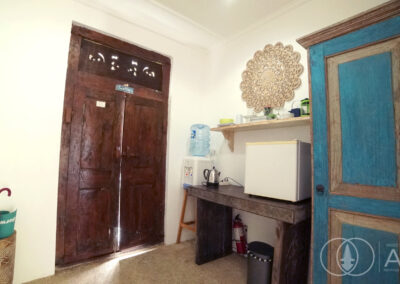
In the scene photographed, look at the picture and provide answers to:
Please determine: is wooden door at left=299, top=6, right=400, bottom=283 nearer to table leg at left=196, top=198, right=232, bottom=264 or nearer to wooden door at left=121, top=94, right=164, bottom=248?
table leg at left=196, top=198, right=232, bottom=264

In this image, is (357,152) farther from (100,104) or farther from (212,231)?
(100,104)

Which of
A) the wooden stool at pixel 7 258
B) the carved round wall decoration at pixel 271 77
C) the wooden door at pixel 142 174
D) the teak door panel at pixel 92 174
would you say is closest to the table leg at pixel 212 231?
the wooden door at pixel 142 174

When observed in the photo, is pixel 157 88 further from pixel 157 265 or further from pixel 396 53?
pixel 396 53

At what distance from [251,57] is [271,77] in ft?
1.50

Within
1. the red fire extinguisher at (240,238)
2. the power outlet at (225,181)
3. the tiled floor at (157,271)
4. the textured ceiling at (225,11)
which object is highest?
the textured ceiling at (225,11)

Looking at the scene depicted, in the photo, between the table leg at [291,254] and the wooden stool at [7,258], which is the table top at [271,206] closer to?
the table leg at [291,254]

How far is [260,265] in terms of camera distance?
67.5 inches

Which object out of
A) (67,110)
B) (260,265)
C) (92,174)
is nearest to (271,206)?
(260,265)

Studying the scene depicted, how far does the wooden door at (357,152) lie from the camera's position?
1.12 m

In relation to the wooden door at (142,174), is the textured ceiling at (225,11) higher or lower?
higher

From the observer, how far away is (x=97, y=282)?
1.82 metres

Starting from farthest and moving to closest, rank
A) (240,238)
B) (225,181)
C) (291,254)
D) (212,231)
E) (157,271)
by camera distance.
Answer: (225,181) < (240,238) < (212,231) < (157,271) < (291,254)

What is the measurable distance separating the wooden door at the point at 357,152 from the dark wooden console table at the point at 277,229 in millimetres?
224

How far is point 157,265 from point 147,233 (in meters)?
0.48
